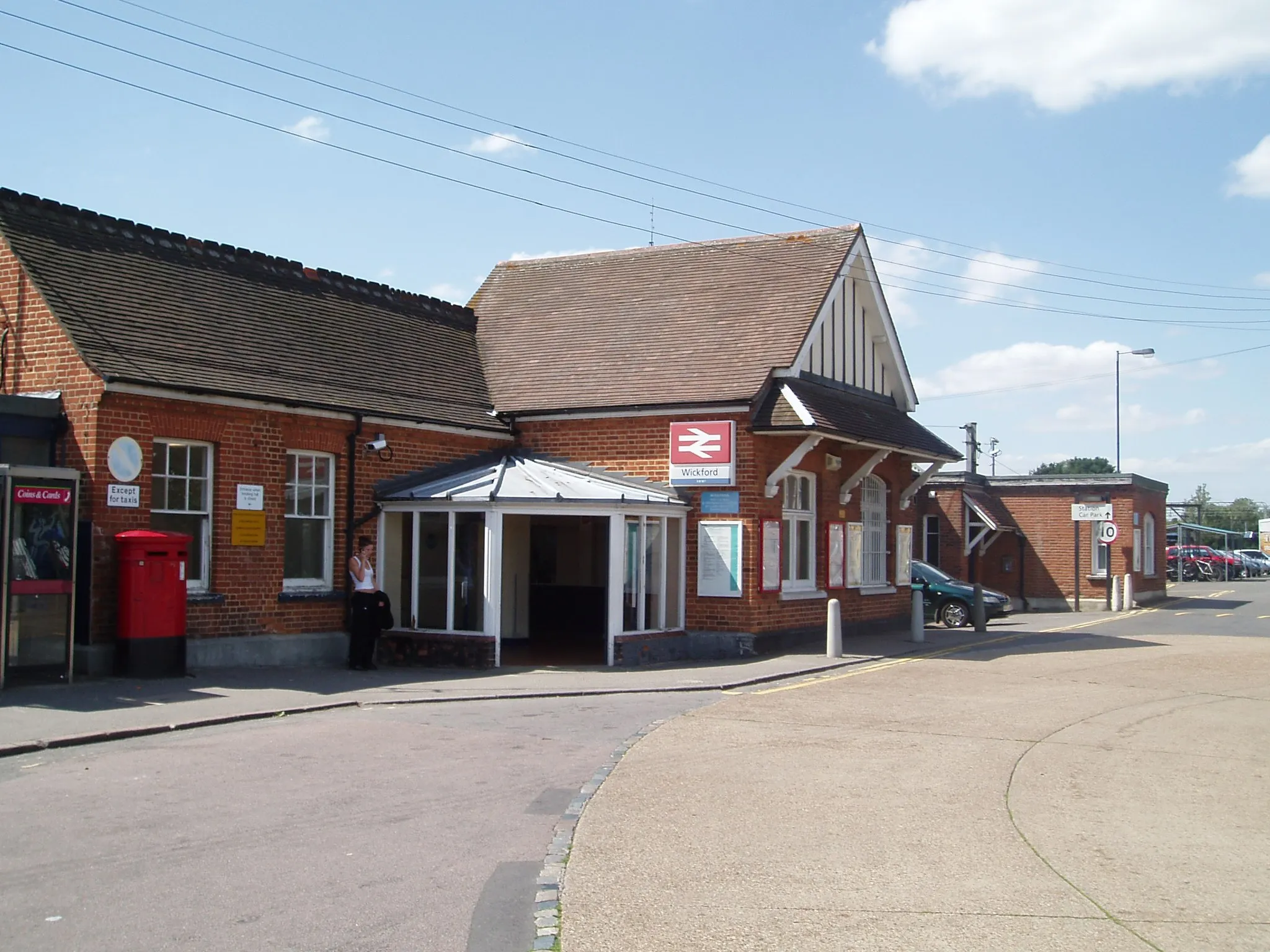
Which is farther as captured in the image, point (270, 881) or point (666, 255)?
point (666, 255)

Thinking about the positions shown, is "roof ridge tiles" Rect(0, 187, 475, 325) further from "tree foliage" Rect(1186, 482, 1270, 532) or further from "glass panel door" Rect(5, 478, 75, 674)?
"tree foliage" Rect(1186, 482, 1270, 532)

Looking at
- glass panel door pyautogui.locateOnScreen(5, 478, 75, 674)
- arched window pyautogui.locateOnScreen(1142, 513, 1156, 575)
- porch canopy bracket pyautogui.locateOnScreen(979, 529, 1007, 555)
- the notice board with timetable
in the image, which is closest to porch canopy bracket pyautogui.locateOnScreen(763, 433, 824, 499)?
the notice board with timetable

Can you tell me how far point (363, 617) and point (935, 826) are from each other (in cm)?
1024

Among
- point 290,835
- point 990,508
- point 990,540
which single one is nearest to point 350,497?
point 290,835

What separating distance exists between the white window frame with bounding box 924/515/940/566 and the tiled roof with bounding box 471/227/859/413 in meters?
16.4

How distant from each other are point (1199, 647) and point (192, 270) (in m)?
18.2

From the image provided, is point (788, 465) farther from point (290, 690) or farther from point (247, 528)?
point (290, 690)

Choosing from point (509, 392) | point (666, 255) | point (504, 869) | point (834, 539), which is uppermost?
point (666, 255)

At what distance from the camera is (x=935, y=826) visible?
8.17 m

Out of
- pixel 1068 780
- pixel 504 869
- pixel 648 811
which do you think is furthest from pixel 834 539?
pixel 504 869

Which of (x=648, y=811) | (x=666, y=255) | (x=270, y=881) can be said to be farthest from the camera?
(x=666, y=255)

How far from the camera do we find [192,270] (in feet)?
59.4

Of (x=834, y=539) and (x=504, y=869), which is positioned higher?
(x=834, y=539)

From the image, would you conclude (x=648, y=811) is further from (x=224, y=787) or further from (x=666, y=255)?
(x=666, y=255)
